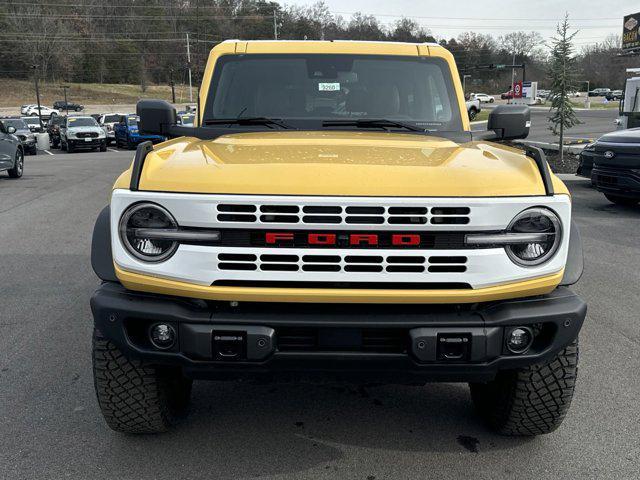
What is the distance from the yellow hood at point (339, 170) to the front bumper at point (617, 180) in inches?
305

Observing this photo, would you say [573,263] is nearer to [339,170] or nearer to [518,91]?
[339,170]

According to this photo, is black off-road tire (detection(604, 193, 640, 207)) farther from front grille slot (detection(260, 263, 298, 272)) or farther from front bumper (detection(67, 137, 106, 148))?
front bumper (detection(67, 137, 106, 148))

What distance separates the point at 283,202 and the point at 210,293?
1.54 feet

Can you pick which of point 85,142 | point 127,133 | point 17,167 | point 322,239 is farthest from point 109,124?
point 322,239

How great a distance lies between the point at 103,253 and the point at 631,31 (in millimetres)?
83532

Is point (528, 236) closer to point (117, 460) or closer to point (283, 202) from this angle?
point (283, 202)

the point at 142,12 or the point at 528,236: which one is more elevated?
the point at 142,12

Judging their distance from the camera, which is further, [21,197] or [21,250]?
[21,197]

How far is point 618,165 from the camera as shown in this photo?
10.3 meters

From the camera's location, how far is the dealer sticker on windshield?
435 centimetres

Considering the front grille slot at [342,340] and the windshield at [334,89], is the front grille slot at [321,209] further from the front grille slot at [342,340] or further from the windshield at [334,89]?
the windshield at [334,89]

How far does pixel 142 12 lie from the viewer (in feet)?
390

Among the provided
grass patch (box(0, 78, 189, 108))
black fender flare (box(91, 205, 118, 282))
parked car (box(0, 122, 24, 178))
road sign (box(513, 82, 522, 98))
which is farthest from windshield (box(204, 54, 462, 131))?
grass patch (box(0, 78, 189, 108))

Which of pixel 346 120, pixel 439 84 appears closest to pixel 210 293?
pixel 346 120
